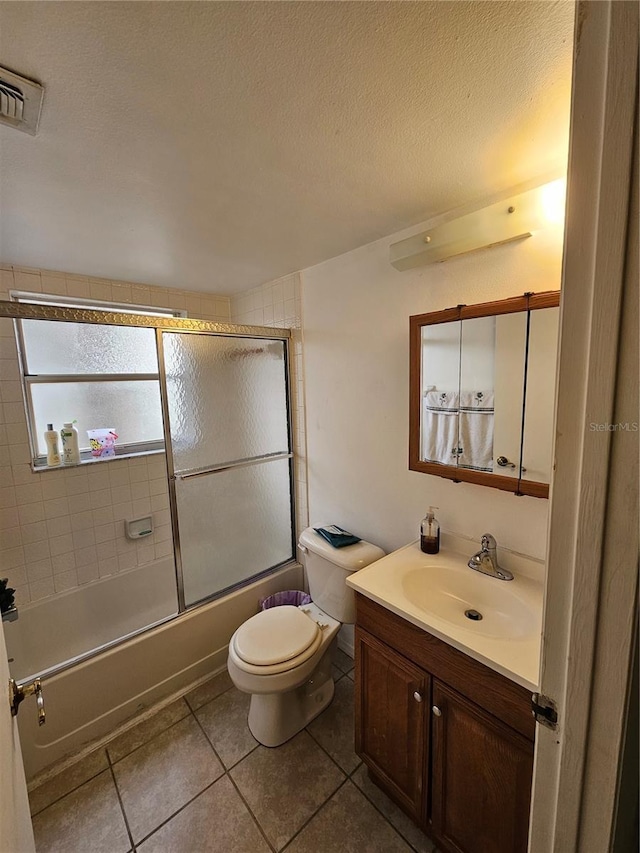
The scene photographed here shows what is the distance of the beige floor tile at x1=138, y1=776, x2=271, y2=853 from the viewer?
3.84 feet

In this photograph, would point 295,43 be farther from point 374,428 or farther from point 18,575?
point 18,575

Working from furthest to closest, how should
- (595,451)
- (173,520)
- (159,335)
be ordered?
(173,520) < (159,335) < (595,451)

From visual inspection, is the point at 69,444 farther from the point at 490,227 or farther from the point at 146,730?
the point at 490,227

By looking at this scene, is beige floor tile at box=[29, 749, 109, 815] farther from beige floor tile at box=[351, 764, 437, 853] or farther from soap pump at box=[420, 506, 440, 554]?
soap pump at box=[420, 506, 440, 554]

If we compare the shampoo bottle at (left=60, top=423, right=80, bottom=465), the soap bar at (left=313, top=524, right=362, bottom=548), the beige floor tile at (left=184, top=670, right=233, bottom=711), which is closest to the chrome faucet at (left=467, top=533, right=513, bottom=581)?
the soap bar at (left=313, top=524, right=362, bottom=548)

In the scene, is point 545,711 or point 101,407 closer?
point 545,711

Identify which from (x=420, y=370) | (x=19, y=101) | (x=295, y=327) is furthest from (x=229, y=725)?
(x=19, y=101)

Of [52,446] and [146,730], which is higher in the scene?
[52,446]

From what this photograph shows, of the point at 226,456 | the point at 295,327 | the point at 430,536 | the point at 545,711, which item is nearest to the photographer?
the point at 545,711

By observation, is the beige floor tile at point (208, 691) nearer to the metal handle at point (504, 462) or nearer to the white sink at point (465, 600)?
the white sink at point (465, 600)

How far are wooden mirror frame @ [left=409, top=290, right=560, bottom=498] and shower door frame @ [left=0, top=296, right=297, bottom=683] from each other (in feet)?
3.06

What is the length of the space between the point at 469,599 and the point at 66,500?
2.15 metres

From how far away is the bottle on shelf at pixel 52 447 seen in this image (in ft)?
6.23

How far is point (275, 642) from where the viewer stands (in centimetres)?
150
